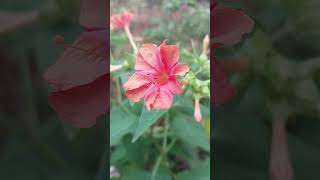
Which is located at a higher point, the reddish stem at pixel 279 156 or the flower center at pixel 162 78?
the flower center at pixel 162 78

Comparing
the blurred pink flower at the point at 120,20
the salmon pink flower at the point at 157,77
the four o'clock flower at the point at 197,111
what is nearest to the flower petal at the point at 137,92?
the salmon pink flower at the point at 157,77

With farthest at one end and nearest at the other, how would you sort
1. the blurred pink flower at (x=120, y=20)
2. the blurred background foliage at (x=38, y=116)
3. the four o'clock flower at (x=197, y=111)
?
1. the blurred pink flower at (x=120, y=20)
2. the four o'clock flower at (x=197, y=111)
3. the blurred background foliage at (x=38, y=116)

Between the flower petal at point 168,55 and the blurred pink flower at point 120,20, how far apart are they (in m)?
0.19

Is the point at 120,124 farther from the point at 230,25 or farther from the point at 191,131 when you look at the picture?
the point at 230,25

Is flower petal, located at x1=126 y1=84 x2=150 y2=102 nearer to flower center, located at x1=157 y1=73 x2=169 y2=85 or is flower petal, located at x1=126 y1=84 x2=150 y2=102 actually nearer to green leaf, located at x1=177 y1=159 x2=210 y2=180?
flower center, located at x1=157 y1=73 x2=169 y2=85

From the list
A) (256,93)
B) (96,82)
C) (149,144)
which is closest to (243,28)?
(256,93)

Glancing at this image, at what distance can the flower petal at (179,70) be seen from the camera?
Answer: 68 centimetres

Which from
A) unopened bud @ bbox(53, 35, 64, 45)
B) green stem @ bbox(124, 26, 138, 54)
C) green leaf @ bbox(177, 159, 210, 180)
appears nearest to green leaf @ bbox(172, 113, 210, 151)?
green leaf @ bbox(177, 159, 210, 180)

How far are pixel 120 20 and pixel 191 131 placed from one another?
0.77 ft

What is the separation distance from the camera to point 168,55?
68 cm

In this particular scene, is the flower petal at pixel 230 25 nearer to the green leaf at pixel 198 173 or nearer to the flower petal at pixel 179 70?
the flower petal at pixel 179 70

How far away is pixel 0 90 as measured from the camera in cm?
61

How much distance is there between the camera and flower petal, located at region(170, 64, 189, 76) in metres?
0.68

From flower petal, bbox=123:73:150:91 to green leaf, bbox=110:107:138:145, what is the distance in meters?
0.09
